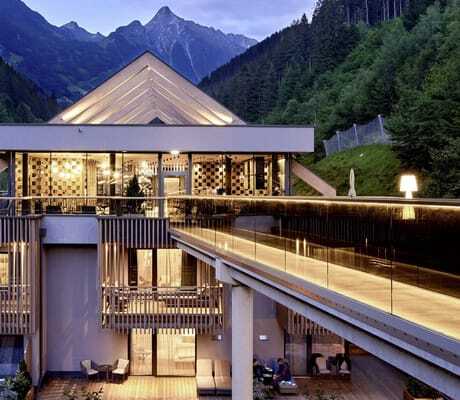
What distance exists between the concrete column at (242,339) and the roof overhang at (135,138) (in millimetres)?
9863

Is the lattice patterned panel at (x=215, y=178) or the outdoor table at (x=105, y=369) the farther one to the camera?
the lattice patterned panel at (x=215, y=178)

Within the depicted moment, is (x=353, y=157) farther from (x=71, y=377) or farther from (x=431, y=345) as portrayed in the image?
(x=431, y=345)

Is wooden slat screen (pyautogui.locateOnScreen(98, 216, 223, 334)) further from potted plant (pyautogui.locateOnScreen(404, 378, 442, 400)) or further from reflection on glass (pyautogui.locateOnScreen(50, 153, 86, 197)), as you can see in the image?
reflection on glass (pyautogui.locateOnScreen(50, 153, 86, 197))

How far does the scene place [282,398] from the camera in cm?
1564

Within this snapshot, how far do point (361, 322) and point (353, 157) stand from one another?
35.4m

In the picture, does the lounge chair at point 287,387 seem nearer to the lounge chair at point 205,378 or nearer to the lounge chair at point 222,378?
the lounge chair at point 222,378

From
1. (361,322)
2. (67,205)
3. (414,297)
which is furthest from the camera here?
(67,205)

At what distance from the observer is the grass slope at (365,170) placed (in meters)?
33.8

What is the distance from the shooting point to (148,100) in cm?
2505

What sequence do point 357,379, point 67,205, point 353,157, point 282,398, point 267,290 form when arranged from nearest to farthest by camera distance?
point 267,290
point 282,398
point 357,379
point 67,205
point 353,157

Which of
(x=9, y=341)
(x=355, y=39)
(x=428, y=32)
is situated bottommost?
(x=9, y=341)

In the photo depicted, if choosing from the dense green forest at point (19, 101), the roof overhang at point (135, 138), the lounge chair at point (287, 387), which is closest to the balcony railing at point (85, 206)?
the roof overhang at point (135, 138)

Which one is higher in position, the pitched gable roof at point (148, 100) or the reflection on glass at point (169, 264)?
the pitched gable roof at point (148, 100)

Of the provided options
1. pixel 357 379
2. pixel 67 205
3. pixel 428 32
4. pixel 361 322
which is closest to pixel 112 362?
pixel 67 205
